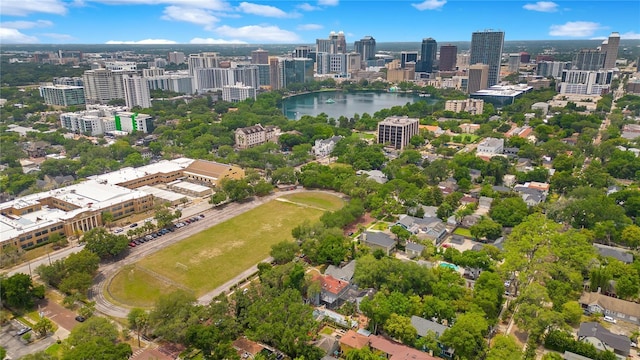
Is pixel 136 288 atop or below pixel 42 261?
below

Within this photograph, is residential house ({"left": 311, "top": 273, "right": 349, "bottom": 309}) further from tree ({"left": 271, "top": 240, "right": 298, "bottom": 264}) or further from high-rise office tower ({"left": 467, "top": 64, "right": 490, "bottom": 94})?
high-rise office tower ({"left": 467, "top": 64, "right": 490, "bottom": 94})

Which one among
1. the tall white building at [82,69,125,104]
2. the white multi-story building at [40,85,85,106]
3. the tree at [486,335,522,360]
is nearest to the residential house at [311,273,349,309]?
the tree at [486,335,522,360]

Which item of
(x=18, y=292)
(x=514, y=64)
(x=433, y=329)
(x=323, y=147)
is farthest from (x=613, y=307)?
(x=514, y=64)

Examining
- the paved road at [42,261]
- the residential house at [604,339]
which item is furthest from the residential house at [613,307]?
the paved road at [42,261]

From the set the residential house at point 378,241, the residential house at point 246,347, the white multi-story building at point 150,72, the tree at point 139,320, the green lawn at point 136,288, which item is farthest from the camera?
the white multi-story building at point 150,72

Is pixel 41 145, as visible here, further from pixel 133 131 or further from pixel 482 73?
Answer: pixel 482 73

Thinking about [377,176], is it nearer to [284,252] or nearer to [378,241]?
[378,241]

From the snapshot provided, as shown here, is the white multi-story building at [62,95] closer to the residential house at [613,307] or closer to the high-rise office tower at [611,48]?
the residential house at [613,307]
